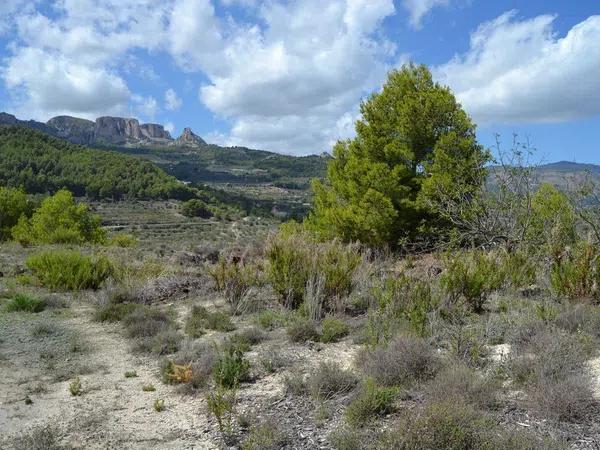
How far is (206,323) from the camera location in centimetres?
820

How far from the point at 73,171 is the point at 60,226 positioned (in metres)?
47.3

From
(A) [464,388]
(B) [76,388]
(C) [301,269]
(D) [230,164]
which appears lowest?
(B) [76,388]

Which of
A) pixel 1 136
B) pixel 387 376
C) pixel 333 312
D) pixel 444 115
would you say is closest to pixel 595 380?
pixel 387 376

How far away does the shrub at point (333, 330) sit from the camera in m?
7.16

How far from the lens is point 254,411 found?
4.94 metres

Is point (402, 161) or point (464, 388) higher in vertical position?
point (402, 161)

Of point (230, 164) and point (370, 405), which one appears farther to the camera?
point (230, 164)

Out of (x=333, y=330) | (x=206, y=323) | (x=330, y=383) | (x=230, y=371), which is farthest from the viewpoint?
(x=206, y=323)

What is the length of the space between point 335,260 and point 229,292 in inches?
78.8

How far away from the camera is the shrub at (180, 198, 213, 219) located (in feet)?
224

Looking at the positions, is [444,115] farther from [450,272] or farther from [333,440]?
[333,440]

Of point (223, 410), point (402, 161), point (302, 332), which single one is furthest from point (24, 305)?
point (402, 161)

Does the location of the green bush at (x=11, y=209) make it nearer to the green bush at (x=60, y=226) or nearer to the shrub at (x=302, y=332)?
the green bush at (x=60, y=226)

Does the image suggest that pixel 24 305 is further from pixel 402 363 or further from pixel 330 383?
pixel 402 363
